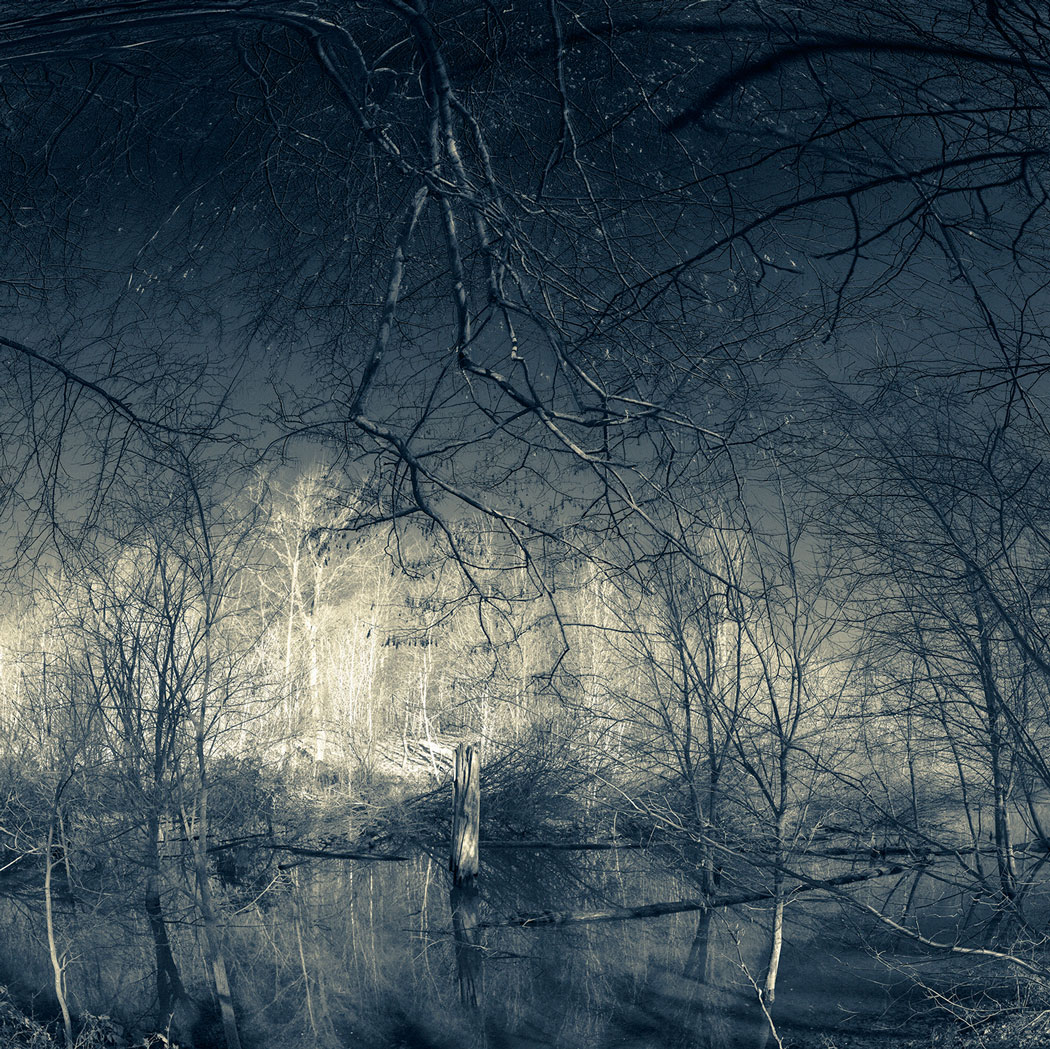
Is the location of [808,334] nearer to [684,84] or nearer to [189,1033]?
[684,84]

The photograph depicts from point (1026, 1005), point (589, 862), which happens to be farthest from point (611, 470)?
point (589, 862)

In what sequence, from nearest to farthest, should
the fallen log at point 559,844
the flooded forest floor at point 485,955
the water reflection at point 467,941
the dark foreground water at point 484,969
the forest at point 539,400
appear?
the forest at point 539,400 → the flooded forest floor at point 485,955 → the dark foreground water at point 484,969 → the water reflection at point 467,941 → the fallen log at point 559,844

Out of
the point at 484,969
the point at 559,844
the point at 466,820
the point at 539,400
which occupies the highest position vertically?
the point at 539,400

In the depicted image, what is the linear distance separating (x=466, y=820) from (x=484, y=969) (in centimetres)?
311

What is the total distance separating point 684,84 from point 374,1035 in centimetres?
844

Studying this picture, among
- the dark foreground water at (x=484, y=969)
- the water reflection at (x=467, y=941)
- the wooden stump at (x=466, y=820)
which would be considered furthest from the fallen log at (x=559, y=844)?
the wooden stump at (x=466, y=820)

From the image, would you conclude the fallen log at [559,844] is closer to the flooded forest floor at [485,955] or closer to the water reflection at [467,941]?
the flooded forest floor at [485,955]

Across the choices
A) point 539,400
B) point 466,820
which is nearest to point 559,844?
point 466,820

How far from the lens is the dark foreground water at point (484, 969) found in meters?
7.71

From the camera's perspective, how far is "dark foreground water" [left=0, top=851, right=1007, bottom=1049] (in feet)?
25.3

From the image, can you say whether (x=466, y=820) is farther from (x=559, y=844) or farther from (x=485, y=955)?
(x=559, y=844)

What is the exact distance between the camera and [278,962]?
9.39 meters

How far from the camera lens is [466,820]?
40.4 feet

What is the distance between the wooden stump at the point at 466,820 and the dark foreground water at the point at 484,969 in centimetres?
41
